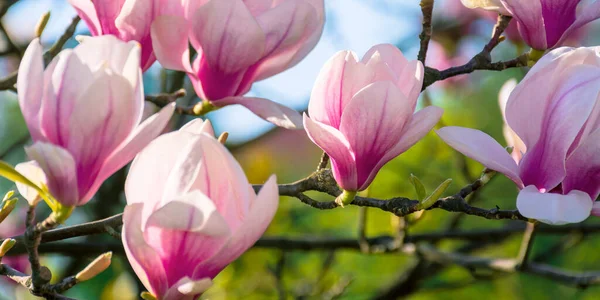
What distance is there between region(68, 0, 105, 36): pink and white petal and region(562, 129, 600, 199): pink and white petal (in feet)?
1.85

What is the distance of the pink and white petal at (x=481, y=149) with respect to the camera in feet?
2.58

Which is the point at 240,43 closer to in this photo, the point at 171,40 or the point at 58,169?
the point at 171,40

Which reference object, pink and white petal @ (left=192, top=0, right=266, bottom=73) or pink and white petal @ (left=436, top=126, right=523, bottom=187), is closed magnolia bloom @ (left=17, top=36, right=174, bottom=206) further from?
pink and white petal @ (left=436, top=126, right=523, bottom=187)

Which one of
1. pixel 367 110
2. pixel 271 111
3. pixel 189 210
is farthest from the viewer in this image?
pixel 271 111

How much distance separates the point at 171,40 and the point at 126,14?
0.06 m

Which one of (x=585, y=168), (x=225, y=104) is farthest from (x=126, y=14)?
(x=585, y=168)

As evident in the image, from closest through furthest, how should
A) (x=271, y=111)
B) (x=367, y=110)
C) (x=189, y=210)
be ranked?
1. (x=189, y=210)
2. (x=367, y=110)
3. (x=271, y=111)

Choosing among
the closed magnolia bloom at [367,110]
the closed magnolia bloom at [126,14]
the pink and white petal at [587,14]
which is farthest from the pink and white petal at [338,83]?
the pink and white petal at [587,14]

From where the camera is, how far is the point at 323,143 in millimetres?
802

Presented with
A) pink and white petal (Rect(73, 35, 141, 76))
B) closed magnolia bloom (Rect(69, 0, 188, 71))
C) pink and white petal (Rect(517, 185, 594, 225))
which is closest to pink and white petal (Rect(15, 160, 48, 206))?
→ pink and white petal (Rect(73, 35, 141, 76))

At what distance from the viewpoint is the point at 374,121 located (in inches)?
30.5

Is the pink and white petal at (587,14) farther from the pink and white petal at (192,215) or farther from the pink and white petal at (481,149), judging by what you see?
the pink and white petal at (192,215)

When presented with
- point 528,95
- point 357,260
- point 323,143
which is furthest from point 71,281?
point 357,260

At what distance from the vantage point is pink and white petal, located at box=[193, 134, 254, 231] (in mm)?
664
